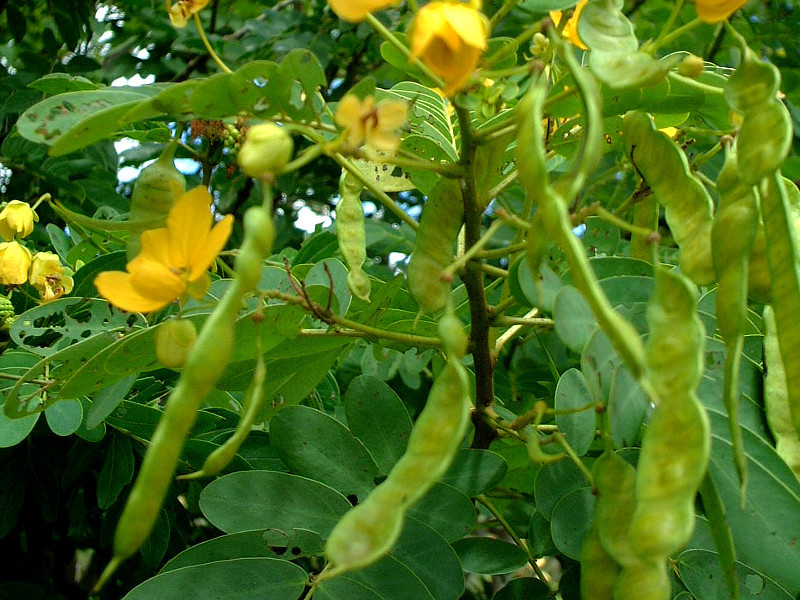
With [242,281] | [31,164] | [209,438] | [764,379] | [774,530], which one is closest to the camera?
[242,281]

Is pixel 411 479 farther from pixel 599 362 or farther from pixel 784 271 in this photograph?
pixel 784 271

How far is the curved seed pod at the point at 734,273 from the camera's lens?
648mm

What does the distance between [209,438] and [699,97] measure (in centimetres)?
85

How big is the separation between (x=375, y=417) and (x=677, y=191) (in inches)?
18.4

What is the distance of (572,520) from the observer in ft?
2.96

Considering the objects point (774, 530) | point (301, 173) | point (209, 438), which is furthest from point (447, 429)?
point (301, 173)

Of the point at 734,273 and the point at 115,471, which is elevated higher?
the point at 734,273

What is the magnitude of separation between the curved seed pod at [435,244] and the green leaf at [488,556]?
0.34 m

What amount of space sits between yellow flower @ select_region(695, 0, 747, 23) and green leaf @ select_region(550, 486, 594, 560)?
53 cm

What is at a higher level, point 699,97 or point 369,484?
point 699,97

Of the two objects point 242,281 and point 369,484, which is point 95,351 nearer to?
point 369,484

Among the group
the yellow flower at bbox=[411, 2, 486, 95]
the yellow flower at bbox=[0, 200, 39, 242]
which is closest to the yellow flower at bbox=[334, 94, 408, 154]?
the yellow flower at bbox=[411, 2, 486, 95]

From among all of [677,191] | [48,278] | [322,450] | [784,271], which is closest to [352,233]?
[322,450]

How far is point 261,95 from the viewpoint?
2.56ft
